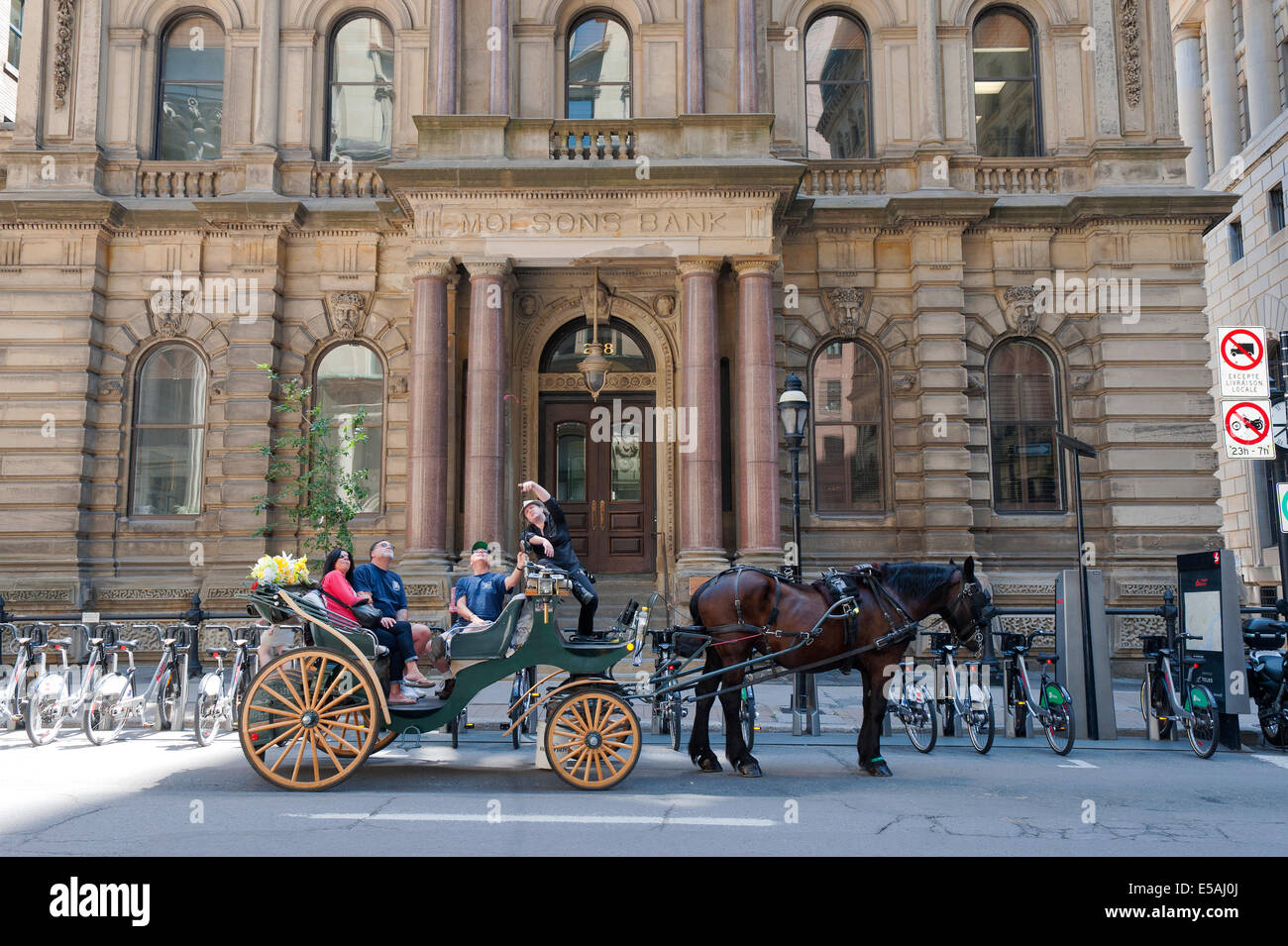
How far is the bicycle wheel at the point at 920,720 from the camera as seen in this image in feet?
34.7

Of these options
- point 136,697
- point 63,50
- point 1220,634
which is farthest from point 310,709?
point 63,50

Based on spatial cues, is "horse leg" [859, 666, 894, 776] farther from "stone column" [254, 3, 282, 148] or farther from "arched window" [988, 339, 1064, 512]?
"stone column" [254, 3, 282, 148]

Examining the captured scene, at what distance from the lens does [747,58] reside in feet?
60.7

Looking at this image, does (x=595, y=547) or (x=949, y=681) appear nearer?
(x=949, y=681)

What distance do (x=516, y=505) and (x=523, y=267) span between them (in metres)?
4.59

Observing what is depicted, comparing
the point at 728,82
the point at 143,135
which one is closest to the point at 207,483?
the point at 143,135

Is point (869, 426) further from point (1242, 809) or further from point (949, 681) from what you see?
point (1242, 809)

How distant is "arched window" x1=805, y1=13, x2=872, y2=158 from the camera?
66.4ft

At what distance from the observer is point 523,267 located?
731 inches

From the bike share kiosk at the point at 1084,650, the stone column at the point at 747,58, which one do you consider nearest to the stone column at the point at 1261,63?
the stone column at the point at 747,58

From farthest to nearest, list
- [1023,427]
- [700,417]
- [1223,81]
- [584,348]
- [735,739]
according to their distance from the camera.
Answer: [1223,81] → [584,348] → [1023,427] → [700,417] → [735,739]

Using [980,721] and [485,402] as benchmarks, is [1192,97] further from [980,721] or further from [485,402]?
[980,721]

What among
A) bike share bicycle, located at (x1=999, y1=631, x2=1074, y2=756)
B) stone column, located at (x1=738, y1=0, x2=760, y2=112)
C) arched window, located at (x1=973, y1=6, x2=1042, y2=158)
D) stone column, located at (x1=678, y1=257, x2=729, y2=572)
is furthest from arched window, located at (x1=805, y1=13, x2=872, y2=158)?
bike share bicycle, located at (x1=999, y1=631, x2=1074, y2=756)

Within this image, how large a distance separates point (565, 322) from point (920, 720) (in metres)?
11.8
